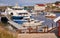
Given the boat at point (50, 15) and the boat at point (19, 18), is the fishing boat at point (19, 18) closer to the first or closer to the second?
the boat at point (19, 18)

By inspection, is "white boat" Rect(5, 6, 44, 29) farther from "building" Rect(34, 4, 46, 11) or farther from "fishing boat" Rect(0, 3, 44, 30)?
"building" Rect(34, 4, 46, 11)

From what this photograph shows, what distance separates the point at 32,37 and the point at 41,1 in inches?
35.0

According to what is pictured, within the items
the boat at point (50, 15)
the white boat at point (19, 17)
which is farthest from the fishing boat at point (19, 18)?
the boat at point (50, 15)

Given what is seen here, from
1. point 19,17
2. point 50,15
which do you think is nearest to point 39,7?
point 50,15

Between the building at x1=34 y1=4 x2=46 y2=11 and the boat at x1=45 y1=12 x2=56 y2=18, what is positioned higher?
the building at x1=34 y1=4 x2=46 y2=11

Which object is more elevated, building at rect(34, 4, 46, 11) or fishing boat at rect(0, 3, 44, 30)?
building at rect(34, 4, 46, 11)

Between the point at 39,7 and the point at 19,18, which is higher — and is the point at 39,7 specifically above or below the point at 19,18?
above

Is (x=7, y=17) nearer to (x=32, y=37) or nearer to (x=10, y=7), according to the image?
(x=10, y=7)

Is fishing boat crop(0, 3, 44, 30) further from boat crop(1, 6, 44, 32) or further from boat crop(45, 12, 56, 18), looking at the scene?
boat crop(45, 12, 56, 18)

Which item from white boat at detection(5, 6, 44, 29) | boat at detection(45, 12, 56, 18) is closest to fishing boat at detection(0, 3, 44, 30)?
white boat at detection(5, 6, 44, 29)

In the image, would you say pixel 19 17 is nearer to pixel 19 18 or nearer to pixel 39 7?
pixel 19 18

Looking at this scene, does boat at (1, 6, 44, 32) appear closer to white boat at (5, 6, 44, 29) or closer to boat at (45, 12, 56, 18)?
white boat at (5, 6, 44, 29)

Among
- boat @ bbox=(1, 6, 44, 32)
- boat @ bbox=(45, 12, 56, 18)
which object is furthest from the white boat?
boat @ bbox=(45, 12, 56, 18)

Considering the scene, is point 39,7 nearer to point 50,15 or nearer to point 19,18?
point 50,15
